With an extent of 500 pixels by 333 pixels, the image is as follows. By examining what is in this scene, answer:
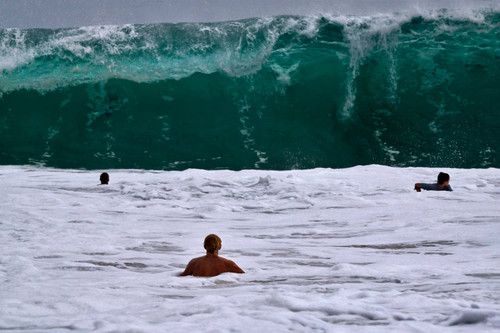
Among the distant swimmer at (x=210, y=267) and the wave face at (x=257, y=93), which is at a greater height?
the wave face at (x=257, y=93)

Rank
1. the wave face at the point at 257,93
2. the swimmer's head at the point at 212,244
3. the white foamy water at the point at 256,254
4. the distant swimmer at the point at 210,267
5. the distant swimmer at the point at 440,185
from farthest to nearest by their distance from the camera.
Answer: the wave face at the point at 257,93
the distant swimmer at the point at 440,185
the swimmer's head at the point at 212,244
the distant swimmer at the point at 210,267
the white foamy water at the point at 256,254

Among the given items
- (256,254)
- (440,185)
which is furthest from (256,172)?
(256,254)

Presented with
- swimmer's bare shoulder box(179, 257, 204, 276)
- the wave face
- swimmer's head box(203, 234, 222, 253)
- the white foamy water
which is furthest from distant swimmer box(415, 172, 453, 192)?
the wave face

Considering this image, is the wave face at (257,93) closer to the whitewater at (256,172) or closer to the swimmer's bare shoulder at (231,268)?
the whitewater at (256,172)

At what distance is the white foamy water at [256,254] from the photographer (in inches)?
111

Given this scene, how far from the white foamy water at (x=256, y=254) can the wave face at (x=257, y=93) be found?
18.0ft

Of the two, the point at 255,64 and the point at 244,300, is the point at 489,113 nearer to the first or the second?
the point at 255,64

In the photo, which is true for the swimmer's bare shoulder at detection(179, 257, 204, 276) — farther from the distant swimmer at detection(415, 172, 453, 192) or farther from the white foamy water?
the distant swimmer at detection(415, 172, 453, 192)

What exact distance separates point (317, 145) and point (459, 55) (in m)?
5.51

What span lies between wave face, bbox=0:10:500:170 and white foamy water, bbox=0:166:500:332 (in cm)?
→ 547

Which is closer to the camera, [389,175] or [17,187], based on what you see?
[17,187]

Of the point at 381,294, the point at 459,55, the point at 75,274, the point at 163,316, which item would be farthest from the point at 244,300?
the point at 459,55

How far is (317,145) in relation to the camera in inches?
631

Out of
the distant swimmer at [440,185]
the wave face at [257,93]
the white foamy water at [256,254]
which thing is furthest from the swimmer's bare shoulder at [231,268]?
the wave face at [257,93]
